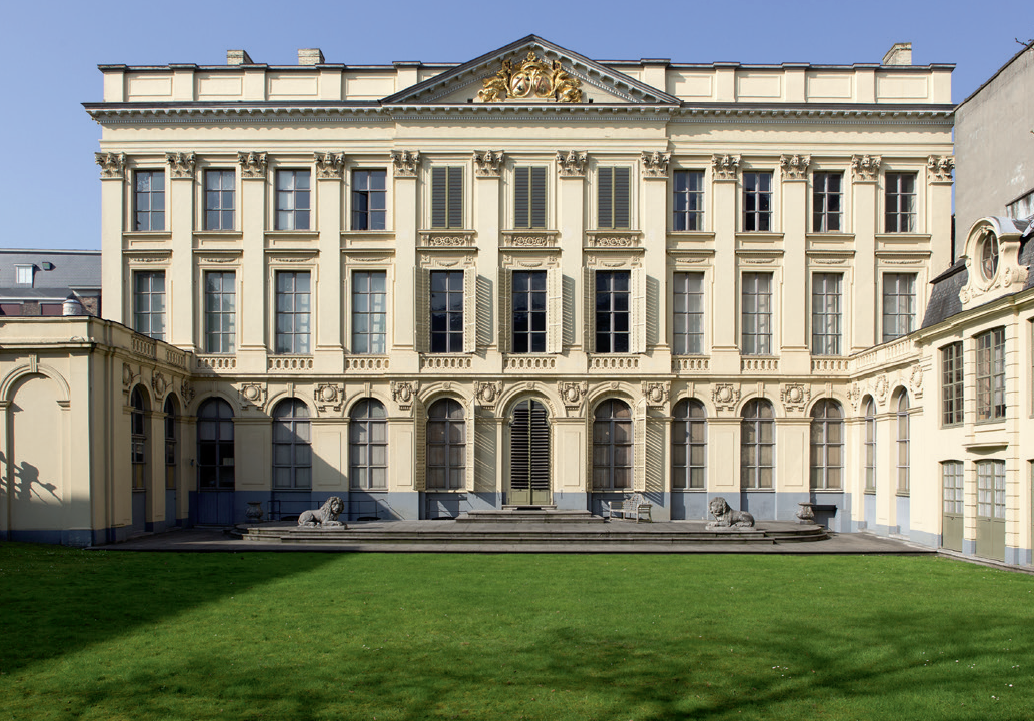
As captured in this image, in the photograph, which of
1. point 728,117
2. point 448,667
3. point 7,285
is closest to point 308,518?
point 448,667

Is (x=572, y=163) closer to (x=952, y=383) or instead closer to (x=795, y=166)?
(x=795, y=166)

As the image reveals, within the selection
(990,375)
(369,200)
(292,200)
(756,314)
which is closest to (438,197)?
(369,200)

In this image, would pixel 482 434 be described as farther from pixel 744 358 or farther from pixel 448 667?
pixel 448 667

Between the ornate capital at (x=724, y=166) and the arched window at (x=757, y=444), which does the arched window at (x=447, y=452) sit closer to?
the arched window at (x=757, y=444)

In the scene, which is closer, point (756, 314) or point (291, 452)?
point (291, 452)

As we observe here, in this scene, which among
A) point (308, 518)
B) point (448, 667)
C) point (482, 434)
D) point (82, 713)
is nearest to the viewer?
point (82, 713)

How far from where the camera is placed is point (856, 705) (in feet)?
34.6

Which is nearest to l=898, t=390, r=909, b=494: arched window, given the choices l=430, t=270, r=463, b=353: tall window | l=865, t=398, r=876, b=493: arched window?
l=865, t=398, r=876, b=493: arched window

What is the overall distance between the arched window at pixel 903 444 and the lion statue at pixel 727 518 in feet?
17.1

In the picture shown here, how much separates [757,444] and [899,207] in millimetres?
10669

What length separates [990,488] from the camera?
78.0 feet

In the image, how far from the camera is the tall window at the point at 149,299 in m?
35.1

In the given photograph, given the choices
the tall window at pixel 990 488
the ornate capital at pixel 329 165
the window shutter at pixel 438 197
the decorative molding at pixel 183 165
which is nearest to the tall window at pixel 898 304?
the tall window at pixel 990 488

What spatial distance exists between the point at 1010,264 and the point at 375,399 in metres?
21.5
